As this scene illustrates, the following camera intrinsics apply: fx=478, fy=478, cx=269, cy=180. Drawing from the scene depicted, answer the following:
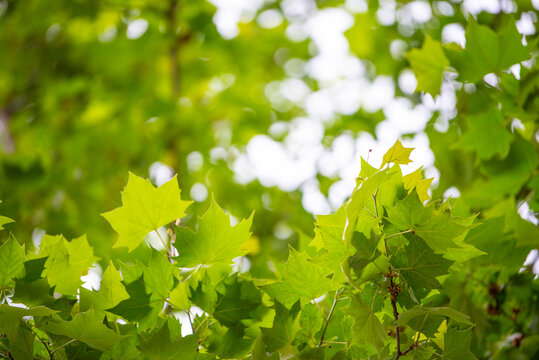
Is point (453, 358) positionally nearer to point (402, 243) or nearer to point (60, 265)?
point (402, 243)

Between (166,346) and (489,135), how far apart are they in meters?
0.74

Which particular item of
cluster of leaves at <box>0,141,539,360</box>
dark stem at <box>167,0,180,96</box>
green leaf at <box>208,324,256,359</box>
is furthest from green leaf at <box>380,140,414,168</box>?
dark stem at <box>167,0,180,96</box>

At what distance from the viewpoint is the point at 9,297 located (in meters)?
0.53

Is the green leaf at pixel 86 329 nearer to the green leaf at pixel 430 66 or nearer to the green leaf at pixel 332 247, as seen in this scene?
the green leaf at pixel 332 247

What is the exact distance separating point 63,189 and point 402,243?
7.61 ft

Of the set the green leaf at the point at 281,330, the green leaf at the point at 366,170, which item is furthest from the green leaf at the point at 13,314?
the green leaf at the point at 366,170

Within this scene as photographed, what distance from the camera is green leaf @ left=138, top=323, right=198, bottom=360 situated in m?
0.47

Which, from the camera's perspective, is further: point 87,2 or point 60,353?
point 87,2

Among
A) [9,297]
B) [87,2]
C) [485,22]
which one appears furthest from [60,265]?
[87,2]

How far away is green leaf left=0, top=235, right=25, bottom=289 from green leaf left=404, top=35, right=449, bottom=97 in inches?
30.8

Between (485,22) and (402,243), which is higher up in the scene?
(402,243)

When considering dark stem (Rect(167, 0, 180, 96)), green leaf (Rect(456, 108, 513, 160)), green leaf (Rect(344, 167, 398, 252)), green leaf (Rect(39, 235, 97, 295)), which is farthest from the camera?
dark stem (Rect(167, 0, 180, 96))

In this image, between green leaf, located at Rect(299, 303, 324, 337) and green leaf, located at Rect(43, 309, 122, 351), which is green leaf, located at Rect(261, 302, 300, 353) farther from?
green leaf, located at Rect(43, 309, 122, 351)

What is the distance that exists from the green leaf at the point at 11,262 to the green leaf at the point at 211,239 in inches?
6.6
